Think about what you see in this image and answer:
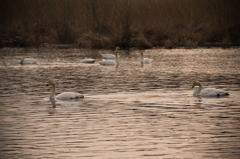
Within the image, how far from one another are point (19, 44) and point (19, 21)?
575cm

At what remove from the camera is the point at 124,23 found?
41.6 metres

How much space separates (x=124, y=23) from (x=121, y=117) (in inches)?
1193

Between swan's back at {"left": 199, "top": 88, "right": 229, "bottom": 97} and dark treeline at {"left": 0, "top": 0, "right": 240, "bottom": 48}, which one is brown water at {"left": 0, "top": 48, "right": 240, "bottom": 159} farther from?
dark treeline at {"left": 0, "top": 0, "right": 240, "bottom": 48}

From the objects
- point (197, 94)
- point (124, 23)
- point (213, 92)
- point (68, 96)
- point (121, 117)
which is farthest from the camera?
point (124, 23)

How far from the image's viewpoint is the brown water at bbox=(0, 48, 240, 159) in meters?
8.88

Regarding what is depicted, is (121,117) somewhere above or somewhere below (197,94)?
below

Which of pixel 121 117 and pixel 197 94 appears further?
pixel 197 94

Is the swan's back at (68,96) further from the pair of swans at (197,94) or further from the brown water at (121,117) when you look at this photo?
the brown water at (121,117)

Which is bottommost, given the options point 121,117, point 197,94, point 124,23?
point 121,117

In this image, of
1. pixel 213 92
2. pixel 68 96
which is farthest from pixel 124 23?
pixel 68 96

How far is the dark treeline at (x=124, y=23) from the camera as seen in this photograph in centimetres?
4166

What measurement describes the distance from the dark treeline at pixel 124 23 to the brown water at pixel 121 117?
19.3m

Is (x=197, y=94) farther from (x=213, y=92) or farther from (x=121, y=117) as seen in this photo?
(x=121, y=117)

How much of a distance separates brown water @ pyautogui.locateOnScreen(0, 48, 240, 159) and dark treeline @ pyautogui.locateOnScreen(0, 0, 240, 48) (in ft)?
63.4
